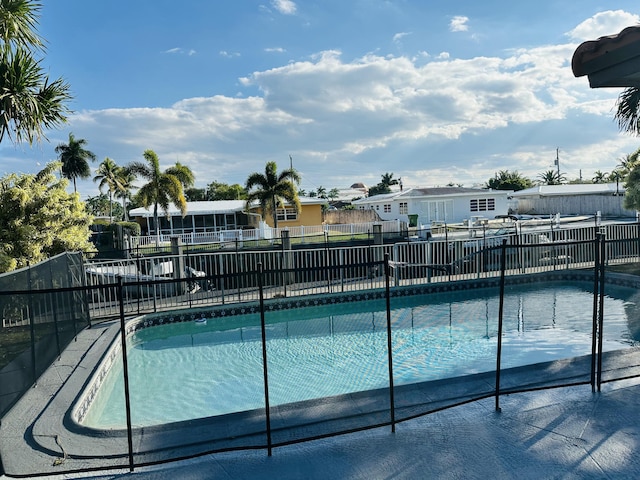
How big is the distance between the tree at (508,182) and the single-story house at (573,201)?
9590mm

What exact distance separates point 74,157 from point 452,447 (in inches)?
2202

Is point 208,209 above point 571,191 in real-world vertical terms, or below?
below

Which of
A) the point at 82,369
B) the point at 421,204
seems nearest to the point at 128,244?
the point at 82,369

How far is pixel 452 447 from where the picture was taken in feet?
12.7

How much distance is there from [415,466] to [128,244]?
63.9ft

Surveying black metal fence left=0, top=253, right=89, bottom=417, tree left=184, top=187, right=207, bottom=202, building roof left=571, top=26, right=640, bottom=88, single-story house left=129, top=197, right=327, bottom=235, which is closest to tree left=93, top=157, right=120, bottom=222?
tree left=184, top=187, right=207, bottom=202

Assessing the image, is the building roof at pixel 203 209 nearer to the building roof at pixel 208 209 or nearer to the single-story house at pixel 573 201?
the building roof at pixel 208 209

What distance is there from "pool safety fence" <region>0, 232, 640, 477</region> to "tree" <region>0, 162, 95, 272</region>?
1.03 meters

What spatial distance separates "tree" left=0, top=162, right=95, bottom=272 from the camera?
9570 millimetres

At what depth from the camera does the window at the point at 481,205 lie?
3659 cm

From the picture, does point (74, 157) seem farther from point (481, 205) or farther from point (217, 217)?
point (481, 205)

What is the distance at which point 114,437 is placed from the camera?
177 inches

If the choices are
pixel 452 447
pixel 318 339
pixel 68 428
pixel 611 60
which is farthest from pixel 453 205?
pixel 68 428

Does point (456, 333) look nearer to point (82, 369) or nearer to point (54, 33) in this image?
point (82, 369)
